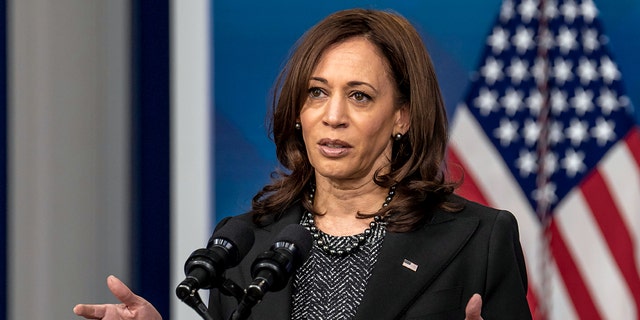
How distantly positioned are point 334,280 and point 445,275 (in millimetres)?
217

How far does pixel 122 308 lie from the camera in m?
2.01

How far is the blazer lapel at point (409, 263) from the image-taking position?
211 cm

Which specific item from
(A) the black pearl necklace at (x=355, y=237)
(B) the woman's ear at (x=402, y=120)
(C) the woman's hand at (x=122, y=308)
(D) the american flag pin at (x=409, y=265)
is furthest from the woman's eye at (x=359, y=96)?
(C) the woman's hand at (x=122, y=308)

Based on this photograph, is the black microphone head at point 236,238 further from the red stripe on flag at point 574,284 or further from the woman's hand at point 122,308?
the red stripe on flag at point 574,284

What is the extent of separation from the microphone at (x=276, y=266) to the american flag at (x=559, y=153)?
5.91ft

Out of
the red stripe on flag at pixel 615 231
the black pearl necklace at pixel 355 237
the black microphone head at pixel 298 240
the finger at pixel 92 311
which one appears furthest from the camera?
the red stripe on flag at pixel 615 231

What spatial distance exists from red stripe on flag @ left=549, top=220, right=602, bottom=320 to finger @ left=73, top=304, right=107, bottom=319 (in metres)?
1.87

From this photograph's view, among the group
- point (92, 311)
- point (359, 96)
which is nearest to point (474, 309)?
point (359, 96)

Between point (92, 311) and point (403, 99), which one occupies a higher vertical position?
point (403, 99)

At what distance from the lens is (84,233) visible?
3.83 m

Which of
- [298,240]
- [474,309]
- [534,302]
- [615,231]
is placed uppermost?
[298,240]

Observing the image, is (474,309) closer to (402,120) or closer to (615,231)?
(402,120)

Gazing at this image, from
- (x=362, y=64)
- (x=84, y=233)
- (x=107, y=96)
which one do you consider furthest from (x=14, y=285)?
(x=362, y=64)

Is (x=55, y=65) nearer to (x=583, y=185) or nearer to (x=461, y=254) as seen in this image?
(x=583, y=185)
